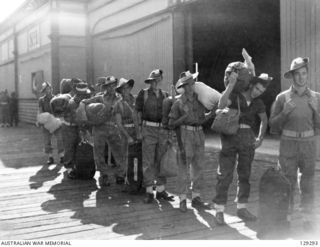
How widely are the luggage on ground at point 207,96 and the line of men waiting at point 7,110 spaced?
17293 mm

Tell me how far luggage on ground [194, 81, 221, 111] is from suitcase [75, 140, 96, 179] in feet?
9.33

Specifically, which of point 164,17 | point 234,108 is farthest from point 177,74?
point 234,108

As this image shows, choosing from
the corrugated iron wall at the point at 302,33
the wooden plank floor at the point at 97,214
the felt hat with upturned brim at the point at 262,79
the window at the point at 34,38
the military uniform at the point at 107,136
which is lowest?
the wooden plank floor at the point at 97,214

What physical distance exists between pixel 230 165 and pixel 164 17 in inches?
298

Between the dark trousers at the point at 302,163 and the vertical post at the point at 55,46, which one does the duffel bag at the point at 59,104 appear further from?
the vertical post at the point at 55,46

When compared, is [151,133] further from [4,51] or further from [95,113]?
[4,51]

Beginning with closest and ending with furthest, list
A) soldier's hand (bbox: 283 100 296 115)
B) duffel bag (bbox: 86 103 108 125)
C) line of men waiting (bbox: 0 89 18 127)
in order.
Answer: soldier's hand (bbox: 283 100 296 115)
duffel bag (bbox: 86 103 108 125)
line of men waiting (bbox: 0 89 18 127)

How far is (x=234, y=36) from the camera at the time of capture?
1276cm

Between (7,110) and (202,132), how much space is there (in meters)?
18.2

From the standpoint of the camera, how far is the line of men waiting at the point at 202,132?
13.6 ft

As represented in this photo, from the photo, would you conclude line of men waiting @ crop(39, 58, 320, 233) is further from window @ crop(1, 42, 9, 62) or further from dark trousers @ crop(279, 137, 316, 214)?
window @ crop(1, 42, 9, 62)

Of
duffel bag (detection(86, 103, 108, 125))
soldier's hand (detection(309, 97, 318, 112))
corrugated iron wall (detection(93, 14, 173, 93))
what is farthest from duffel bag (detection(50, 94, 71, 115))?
corrugated iron wall (detection(93, 14, 173, 93))

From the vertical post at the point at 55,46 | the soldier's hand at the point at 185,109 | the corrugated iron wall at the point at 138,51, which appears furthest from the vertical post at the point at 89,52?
the soldier's hand at the point at 185,109

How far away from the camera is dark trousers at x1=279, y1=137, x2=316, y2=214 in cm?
414
